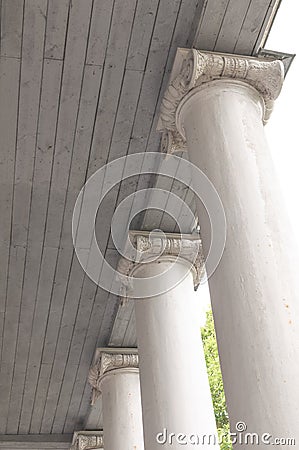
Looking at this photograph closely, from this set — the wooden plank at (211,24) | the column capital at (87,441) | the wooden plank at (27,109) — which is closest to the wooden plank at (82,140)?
the wooden plank at (27,109)

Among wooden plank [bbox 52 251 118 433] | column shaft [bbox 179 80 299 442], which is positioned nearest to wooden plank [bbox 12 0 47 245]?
wooden plank [bbox 52 251 118 433]

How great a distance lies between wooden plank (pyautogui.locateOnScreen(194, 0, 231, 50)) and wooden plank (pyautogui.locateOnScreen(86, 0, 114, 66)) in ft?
3.21

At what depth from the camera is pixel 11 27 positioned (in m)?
6.67

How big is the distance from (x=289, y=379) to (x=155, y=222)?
195 inches

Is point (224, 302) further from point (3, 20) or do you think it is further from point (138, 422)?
point (138, 422)

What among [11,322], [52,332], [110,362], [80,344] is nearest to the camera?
[11,322]

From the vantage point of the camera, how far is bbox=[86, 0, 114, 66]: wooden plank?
259 inches

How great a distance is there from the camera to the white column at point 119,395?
10.9 metres

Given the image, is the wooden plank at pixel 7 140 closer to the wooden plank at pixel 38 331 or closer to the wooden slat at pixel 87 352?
the wooden plank at pixel 38 331

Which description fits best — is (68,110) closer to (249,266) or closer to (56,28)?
(56,28)

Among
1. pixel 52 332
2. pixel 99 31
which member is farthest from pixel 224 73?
pixel 52 332

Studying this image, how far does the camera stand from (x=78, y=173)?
852cm

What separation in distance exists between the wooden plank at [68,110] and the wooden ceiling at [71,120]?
0.5 inches

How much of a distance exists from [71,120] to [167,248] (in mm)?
2444
